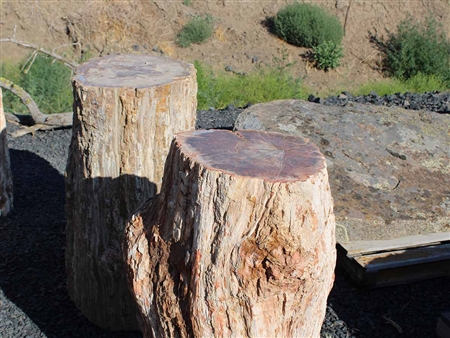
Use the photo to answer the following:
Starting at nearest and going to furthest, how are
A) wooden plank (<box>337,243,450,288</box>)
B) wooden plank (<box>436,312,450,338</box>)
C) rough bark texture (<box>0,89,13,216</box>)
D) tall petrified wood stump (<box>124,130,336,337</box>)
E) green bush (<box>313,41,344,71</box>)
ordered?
tall petrified wood stump (<box>124,130,336,337</box>) → wooden plank (<box>436,312,450,338</box>) → wooden plank (<box>337,243,450,288</box>) → rough bark texture (<box>0,89,13,216</box>) → green bush (<box>313,41,344,71</box>)

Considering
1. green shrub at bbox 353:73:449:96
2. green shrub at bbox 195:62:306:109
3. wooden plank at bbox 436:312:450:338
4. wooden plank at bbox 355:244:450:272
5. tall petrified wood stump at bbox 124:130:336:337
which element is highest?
tall petrified wood stump at bbox 124:130:336:337

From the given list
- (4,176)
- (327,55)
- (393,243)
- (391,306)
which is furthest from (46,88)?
(327,55)

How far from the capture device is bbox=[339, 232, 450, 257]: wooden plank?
362 cm

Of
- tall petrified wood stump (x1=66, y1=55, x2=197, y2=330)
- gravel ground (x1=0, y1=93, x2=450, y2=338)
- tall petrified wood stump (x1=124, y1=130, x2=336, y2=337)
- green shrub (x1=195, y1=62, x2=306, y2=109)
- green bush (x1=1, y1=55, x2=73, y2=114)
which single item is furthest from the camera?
green shrub (x1=195, y1=62, x2=306, y2=109)

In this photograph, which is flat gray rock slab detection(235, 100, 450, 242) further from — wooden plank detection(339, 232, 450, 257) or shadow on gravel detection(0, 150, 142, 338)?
shadow on gravel detection(0, 150, 142, 338)

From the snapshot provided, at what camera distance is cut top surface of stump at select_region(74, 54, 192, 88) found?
2900 mm

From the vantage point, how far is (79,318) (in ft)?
10.6

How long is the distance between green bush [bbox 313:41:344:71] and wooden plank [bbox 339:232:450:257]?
8.38 meters

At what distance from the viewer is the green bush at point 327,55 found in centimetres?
1178

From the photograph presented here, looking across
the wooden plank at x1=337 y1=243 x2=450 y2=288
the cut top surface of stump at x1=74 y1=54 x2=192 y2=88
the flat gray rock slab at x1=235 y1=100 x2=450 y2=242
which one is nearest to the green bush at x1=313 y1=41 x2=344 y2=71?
the flat gray rock slab at x1=235 y1=100 x2=450 y2=242

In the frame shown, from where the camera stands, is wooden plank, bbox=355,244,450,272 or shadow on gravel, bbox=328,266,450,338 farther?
wooden plank, bbox=355,244,450,272

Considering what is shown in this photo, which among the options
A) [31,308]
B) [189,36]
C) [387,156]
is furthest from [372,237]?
[189,36]

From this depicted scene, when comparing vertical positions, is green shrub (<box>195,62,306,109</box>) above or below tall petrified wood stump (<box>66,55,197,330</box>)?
below

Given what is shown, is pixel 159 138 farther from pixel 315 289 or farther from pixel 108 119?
pixel 315 289
